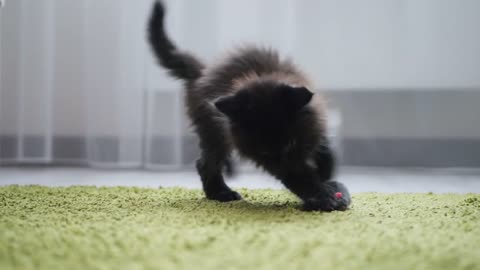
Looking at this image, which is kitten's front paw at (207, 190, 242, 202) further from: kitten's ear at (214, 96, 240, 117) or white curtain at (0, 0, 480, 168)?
white curtain at (0, 0, 480, 168)

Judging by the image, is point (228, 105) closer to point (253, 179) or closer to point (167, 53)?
point (167, 53)

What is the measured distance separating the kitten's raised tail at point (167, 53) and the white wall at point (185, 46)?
2.44 feet

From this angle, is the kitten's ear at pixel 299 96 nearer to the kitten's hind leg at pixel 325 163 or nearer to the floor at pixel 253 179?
the kitten's hind leg at pixel 325 163

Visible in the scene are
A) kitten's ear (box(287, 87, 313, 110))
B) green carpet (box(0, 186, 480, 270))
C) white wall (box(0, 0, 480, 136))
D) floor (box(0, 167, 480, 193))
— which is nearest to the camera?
green carpet (box(0, 186, 480, 270))

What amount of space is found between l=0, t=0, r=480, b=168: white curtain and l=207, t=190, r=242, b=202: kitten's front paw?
936 mm

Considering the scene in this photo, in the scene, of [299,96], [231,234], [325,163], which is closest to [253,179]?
[325,163]

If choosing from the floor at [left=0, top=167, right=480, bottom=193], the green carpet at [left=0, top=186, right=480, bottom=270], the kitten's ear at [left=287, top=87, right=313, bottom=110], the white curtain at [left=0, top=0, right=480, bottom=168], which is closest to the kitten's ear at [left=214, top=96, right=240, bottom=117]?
the kitten's ear at [left=287, top=87, right=313, bottom=110]

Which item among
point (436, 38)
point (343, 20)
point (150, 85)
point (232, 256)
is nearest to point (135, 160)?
point (150, 85)

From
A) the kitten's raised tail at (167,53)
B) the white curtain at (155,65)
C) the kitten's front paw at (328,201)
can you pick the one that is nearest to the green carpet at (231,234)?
the kitten's front paw at (328,201)

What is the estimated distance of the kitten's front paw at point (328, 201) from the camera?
1.30 m

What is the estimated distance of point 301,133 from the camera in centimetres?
131

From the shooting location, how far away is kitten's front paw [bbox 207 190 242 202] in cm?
154

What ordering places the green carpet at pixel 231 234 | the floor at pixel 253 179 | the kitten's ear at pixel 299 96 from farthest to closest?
the floor at pixel 253 179
the kitten's ear at pixel 299 96
the green carpet at pixel 231 234

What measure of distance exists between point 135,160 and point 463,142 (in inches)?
63.7
